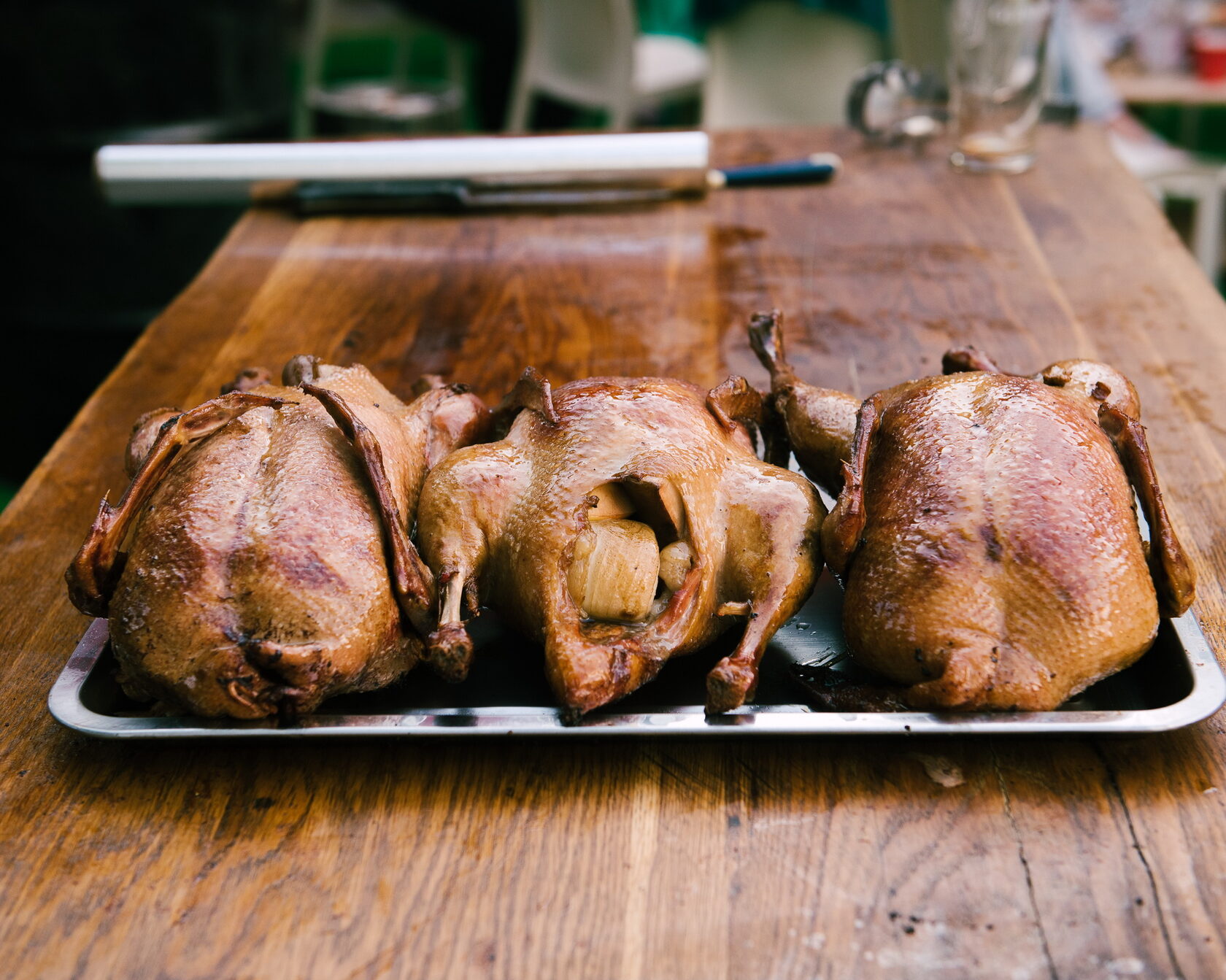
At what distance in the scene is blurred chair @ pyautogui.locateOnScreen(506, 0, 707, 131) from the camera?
5.80 meters

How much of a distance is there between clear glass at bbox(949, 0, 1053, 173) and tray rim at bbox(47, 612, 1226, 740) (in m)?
2.41

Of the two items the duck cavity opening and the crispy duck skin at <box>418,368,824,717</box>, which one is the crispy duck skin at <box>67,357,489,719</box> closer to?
the crispy duck skin at <box>418,368,824,717</box>

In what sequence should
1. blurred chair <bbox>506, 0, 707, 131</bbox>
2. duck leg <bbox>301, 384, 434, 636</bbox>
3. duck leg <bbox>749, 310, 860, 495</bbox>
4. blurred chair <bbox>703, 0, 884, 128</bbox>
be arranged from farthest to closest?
1. blurred chair <bbox>506, 0, 707, 131</bbox>
2. blurred chair <bbox>703, 0, 884, 128</bbox>
3. duck leg <bbox>749, 310, 860, 495</bbox>
4. duck leg <bbox>301, 384, 434, 636</bbox>

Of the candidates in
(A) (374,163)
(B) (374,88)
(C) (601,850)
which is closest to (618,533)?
(C) (601,850)

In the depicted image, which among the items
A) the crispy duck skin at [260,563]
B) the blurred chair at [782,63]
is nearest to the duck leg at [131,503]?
the crispy duck skin at [260,563]

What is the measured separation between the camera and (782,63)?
5.56 meters

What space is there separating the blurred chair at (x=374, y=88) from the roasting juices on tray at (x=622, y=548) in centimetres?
572

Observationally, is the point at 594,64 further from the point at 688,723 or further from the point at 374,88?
the point at 688,723

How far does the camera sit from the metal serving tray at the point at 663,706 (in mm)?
1209

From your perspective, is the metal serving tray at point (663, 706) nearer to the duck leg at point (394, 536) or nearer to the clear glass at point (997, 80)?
the duck leg at point (394, 536)

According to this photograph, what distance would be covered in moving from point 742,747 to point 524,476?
443 mm


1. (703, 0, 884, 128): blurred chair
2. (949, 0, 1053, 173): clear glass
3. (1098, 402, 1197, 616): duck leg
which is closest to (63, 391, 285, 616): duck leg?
(1098, 402, 1197, 616): duck leg

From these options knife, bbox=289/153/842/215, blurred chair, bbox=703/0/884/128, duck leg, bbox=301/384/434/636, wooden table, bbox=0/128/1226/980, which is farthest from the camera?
blurred chair, bbox=703/0/884/128

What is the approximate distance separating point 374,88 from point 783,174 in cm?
494
